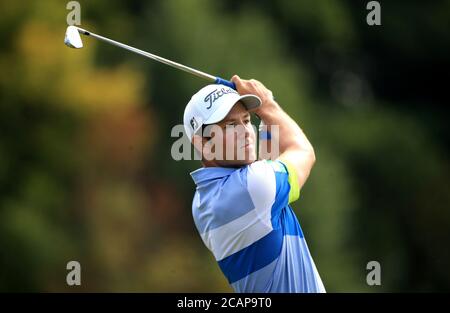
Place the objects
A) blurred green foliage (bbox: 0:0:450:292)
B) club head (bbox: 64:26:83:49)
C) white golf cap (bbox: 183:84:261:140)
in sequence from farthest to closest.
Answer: blurred green foliage (bbox: 0:0:450:292)
club head (bbox: 64:26:83:49)
white golf cap (bbox: 183:84:261:140)

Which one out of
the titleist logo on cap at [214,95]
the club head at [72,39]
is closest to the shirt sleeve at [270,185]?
the titleist logo on cap at [214,95]

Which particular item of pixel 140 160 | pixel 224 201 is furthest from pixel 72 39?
pixel 140 160

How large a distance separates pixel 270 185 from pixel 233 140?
20 centimetres

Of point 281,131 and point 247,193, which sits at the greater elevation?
point 281,131

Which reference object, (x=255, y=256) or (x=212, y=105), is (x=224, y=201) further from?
(x=212, y=105)

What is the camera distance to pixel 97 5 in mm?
10367

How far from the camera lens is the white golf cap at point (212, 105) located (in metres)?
3.12

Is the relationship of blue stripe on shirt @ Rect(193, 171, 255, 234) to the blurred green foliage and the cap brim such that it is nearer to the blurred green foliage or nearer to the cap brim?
the cap brim

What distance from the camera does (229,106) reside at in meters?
3.11

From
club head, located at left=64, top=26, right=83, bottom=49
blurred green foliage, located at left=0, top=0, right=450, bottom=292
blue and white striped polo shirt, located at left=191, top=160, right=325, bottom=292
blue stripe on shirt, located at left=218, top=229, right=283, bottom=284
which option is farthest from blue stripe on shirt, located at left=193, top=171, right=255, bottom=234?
blurred green foliage, located at left=0, top=0, right=450, bottom=292

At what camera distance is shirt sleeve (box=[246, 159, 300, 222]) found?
3.02 meters

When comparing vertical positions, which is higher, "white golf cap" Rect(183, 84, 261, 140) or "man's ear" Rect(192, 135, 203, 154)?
"white golf cap" Rect(183, 84, 261, 140)

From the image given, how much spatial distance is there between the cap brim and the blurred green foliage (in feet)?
17.3

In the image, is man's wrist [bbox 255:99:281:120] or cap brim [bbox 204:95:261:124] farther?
man's wrist [bbox 255:99:281:120]
